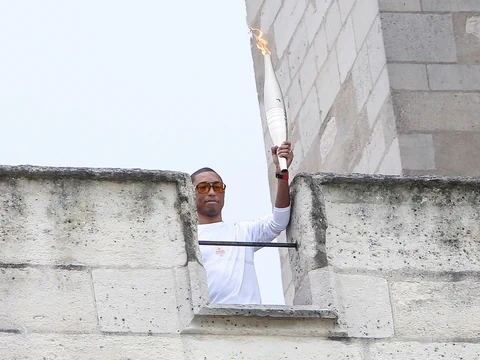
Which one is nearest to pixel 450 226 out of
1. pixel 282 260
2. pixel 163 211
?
pixel 163 211

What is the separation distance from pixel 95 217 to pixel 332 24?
13.7 feet

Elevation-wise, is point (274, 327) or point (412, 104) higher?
point (412, 104)

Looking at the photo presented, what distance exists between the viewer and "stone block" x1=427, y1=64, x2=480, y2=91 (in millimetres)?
12594

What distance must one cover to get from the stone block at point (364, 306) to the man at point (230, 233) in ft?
1.36

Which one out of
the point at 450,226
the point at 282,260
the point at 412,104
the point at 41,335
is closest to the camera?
the point at 41,335

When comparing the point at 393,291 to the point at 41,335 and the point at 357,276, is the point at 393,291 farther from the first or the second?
the point at 41,335

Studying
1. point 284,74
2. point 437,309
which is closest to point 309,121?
point 284,74

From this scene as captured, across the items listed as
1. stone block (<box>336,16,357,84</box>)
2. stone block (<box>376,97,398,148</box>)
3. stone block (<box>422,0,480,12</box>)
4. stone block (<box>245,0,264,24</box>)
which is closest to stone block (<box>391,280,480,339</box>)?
stone block (<box>376,97,398,148</box>)

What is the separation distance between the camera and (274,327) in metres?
9.56

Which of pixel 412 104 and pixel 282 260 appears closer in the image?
pixel 412 104

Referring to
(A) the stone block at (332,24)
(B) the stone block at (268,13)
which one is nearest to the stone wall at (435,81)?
(A) the stone block at (332,24)

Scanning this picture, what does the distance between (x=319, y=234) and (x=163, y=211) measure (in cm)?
73

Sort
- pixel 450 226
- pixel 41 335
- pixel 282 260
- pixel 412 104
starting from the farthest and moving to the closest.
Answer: pixel 282 260
pixel 412 104
pixel 450 226
pixel 41 335

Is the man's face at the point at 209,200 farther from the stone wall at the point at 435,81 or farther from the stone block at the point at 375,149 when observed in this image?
the stone block at the point at 375,149
